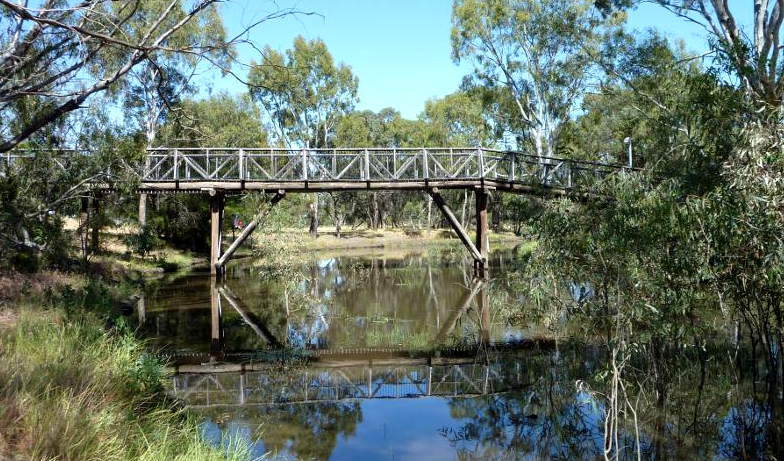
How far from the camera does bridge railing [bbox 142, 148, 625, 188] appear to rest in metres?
20.9

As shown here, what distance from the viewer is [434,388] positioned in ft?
28.7

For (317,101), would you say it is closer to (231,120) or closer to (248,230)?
(231,120)

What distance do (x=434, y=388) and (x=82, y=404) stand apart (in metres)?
5.10

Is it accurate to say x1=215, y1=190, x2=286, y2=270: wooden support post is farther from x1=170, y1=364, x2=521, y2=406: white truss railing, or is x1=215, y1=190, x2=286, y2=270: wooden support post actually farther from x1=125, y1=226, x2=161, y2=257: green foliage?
x1=170, y1=364, x2=521, y2=406: white truss railing

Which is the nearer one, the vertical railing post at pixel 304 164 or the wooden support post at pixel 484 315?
the wooden support post at pixel 484 315

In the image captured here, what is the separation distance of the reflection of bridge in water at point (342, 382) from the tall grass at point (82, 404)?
136 centimetres

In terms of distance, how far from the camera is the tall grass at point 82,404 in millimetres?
4094

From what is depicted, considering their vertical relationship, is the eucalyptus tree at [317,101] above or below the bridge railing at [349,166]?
above

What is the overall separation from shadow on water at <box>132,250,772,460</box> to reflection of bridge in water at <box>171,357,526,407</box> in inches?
1.3

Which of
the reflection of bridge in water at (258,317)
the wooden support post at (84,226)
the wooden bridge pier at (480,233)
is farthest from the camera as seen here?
the wooden bridge pier at (480,233)

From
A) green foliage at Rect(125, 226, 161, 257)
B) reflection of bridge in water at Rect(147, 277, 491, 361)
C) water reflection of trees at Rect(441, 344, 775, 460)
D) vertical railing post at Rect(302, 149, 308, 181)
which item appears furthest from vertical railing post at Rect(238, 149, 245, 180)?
water reflection of trees at Rect(441, 344, 775, 460)

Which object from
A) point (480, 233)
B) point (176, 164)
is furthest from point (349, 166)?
point (176, 164)

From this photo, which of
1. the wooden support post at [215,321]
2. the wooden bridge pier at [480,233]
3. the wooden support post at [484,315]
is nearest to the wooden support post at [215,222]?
the wooden support post at [215,321]

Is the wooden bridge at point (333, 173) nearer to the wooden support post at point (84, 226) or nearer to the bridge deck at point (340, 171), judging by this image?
the bridge deck at point (340, 171)
